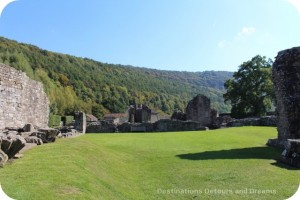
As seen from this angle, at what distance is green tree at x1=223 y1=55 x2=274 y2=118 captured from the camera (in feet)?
170

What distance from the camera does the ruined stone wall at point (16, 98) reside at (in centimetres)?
1609

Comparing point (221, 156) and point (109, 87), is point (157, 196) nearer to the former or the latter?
point (221, 156)

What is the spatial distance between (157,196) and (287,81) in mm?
10009

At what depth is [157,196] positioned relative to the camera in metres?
9.32

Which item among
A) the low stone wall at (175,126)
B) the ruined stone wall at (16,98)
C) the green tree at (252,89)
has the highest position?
the green tree at (252,89)

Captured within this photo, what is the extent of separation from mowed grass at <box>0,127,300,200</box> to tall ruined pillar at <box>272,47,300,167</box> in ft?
7.12

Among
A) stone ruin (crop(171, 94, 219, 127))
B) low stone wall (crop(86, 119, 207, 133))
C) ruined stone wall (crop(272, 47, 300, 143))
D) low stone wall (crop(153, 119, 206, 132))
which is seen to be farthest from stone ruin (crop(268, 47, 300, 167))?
stone ruin (crop(171, 94, 219, 127))

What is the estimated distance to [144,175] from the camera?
11516mm

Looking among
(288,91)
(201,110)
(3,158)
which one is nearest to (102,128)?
(201,110)

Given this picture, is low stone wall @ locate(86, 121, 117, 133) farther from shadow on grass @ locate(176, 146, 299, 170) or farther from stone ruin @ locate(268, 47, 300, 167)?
shadow on grass @ locate(176, 146, 299, 170)

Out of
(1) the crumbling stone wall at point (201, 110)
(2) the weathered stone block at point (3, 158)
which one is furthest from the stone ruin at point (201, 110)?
(2) the weathered stone block at point (3, 158)

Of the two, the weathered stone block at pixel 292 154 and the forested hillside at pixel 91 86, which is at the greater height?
the forested hillside at pixel 91 86

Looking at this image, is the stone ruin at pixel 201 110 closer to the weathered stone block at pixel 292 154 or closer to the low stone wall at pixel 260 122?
the low stone wall at pixel 260 122

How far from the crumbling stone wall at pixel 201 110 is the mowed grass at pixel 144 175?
87.1 ft
